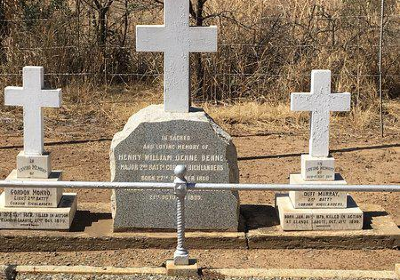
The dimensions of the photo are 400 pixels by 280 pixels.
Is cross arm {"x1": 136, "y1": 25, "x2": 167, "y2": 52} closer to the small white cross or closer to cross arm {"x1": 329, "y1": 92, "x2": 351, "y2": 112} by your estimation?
the small white cross

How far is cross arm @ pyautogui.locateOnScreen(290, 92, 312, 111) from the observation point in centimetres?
810

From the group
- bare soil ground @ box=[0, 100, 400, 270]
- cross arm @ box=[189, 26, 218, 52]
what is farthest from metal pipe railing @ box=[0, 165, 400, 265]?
cross arm @ box=[189, 26, 218, 52]

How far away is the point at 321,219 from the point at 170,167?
1.49 m


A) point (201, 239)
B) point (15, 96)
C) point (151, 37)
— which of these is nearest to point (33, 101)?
point (15, 96)

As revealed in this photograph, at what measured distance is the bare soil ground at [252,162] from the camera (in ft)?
24.4

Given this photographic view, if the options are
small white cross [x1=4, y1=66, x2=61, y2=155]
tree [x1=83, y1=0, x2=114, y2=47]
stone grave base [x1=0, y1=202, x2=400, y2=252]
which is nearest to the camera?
stone grave base [x1=0, y1=202, x2=400, y2=252]

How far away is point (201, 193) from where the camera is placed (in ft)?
25.6

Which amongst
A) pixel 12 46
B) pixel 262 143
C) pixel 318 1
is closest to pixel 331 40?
pixel 318 1

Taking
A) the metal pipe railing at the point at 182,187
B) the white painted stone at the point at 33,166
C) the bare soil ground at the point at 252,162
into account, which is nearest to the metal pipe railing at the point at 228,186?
the metal pipe railing at the point at 182,187

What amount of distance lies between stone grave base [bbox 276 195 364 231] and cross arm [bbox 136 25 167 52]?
196 cm

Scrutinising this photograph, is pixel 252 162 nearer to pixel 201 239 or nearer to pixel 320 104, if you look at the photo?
pixel 320 104

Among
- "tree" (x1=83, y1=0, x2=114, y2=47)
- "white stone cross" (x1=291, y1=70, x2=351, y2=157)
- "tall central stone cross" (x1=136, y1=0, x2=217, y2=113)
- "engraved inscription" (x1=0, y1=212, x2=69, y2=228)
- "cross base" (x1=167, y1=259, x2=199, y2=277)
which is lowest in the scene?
"cross base" (x1=167, y1=259, x2=199, y2=277)

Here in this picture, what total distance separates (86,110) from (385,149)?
4.93 meters

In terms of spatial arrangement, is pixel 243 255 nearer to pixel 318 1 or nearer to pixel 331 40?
pixel 331 40
